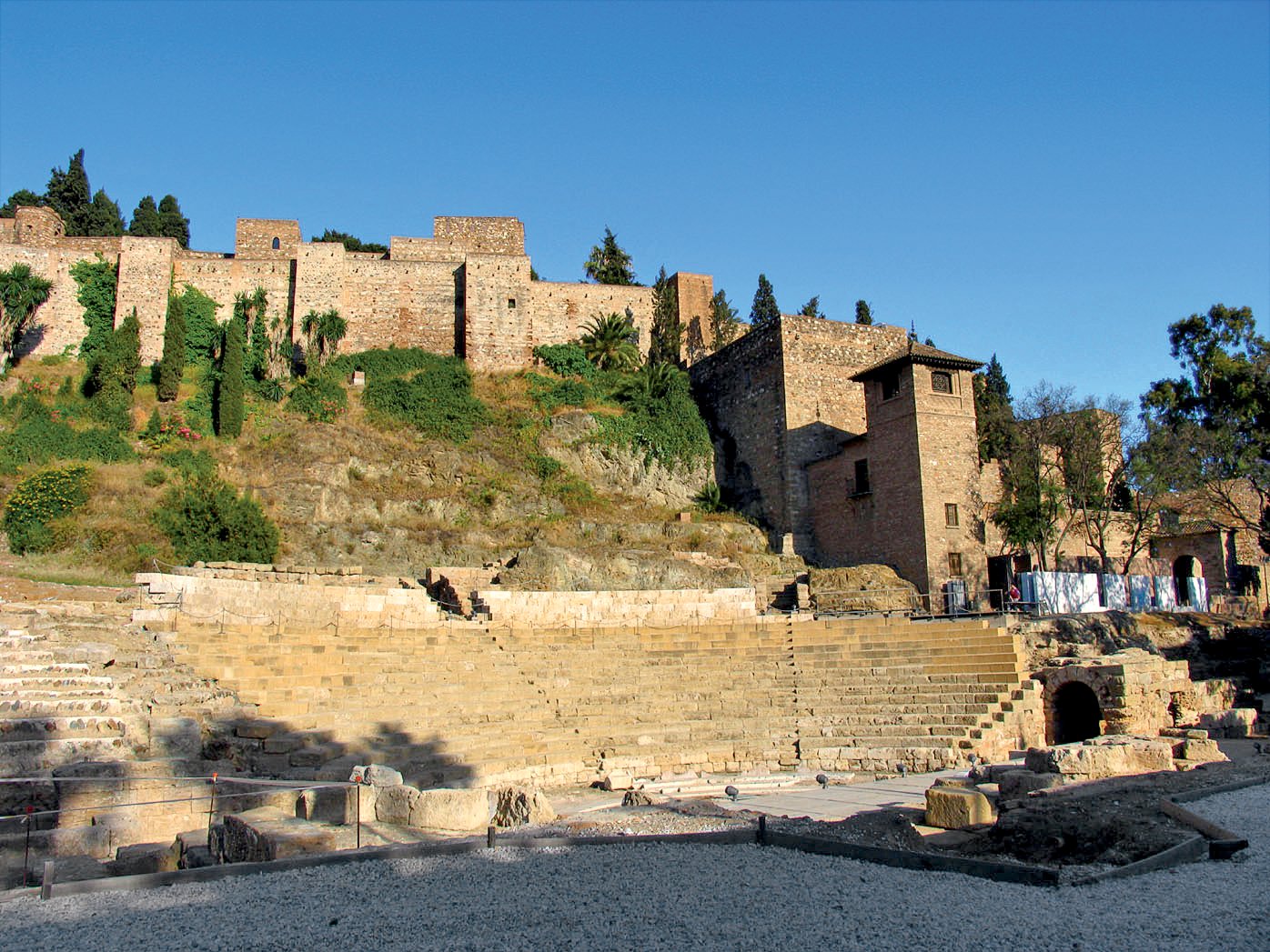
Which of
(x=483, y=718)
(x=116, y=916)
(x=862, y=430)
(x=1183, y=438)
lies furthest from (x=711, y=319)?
(x=116, y=916)

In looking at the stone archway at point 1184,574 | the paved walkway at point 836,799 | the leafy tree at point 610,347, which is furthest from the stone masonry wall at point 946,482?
the leafy tree at point 610,347

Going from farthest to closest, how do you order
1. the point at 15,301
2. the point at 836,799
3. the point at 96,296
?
the point at 96,296 → the point at 15,301 → the point at 836,799

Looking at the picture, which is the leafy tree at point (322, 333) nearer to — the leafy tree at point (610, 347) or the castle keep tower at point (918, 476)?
the leafy tree at point (610, 347)

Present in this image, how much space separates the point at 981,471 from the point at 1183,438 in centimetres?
567

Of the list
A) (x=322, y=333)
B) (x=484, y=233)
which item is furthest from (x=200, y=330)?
(x=484, y=233)

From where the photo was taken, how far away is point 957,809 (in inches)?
345

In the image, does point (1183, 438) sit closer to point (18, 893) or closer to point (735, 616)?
point (735, 616)

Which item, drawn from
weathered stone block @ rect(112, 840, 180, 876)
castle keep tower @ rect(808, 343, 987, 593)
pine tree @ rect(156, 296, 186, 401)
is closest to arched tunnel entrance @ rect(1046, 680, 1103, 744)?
castle keep tower @ rect(808, 343, 987, 593)

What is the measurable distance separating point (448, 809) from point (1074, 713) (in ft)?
44.9

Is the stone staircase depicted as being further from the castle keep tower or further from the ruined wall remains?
the ruined wall remains

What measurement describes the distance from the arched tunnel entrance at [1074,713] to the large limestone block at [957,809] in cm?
932

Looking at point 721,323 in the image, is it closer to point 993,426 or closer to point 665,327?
point 665,327

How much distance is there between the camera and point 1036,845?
7.57 metres

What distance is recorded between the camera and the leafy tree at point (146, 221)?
4319 cm
